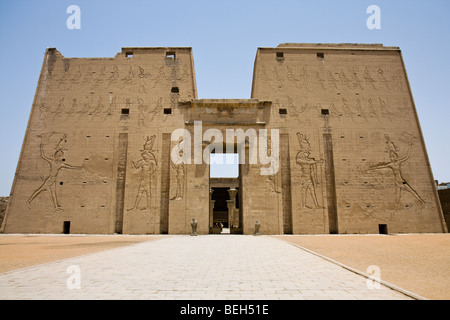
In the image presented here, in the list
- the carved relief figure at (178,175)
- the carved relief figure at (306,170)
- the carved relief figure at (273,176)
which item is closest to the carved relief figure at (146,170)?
the carved relief figure at (178,175)

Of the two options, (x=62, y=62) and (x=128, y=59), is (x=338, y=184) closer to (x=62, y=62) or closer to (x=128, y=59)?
(x=128, y=59)

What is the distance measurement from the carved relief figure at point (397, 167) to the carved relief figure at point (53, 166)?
18.0 metres

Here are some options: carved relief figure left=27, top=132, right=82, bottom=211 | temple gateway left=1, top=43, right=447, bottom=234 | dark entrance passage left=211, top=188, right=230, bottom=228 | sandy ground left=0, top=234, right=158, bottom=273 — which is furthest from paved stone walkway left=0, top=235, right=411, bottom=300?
dark entrance passage left=211, top=188, right=230, bottom=228

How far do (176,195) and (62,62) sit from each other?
11.4m

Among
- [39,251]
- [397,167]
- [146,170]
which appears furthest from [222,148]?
[39,251]

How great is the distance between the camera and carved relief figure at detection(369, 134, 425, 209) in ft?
55.0

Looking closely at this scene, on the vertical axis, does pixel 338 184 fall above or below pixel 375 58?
below

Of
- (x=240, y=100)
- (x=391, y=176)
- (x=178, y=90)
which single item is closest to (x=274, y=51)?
(x=240, y=100)

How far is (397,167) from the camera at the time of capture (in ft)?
A: 55.9

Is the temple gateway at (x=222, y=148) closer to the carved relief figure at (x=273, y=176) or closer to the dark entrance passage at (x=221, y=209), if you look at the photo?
the carved relief figure at (x=273, y=176)

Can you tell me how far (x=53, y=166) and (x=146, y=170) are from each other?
17.7ft

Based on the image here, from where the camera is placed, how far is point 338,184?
16625 mm

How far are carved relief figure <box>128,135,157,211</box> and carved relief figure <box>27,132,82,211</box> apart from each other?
11.5ft

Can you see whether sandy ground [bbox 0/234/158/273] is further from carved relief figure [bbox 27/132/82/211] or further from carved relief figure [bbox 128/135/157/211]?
carved relief figure [bbox 27/132/82/211]
